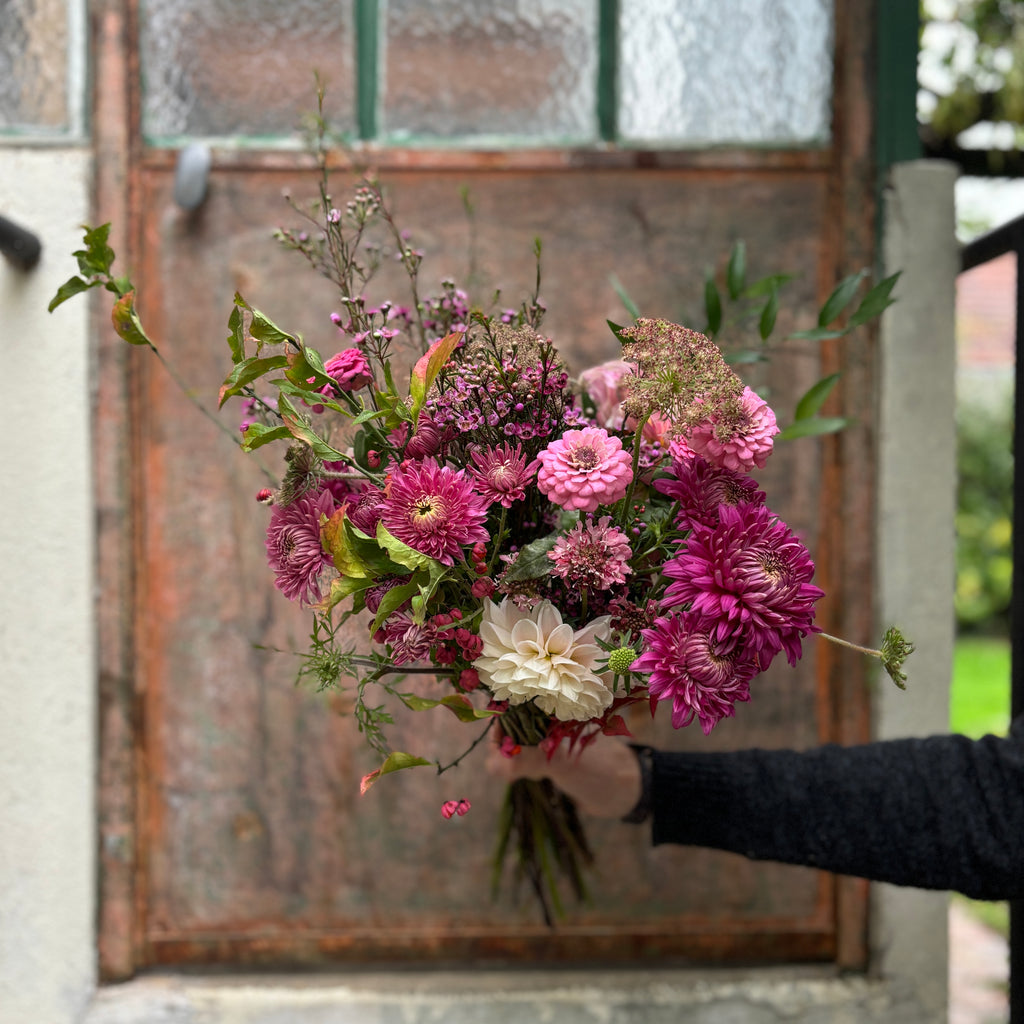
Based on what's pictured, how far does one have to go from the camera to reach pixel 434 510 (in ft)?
2.87

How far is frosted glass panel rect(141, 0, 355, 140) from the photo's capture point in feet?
5.38

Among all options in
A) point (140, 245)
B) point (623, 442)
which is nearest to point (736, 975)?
point (623, 442)

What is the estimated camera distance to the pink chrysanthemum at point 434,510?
2.88 feet

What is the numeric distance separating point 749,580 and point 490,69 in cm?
132

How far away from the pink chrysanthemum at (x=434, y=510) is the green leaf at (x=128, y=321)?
0.40 metres

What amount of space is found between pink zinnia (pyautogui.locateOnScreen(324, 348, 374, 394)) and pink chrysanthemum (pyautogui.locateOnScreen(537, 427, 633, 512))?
252 millimetres

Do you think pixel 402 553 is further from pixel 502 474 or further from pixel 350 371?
pixel 350 371

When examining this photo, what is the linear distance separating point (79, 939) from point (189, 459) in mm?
987

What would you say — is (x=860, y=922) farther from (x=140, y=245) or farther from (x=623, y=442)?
(x=140, y=245)

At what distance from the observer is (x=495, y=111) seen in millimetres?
1675

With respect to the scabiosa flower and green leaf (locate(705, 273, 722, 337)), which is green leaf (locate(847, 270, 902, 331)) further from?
the scabiosa flower

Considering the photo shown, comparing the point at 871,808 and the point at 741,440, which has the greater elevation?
the point at 741,440

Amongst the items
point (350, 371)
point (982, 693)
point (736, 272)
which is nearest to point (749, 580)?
point (350, 371)

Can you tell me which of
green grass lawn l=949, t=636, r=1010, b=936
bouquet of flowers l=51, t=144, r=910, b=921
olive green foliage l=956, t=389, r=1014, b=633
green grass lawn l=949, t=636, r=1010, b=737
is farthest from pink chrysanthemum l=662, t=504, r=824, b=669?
olive green foliage l=956, t=389, r=1014, b=633
